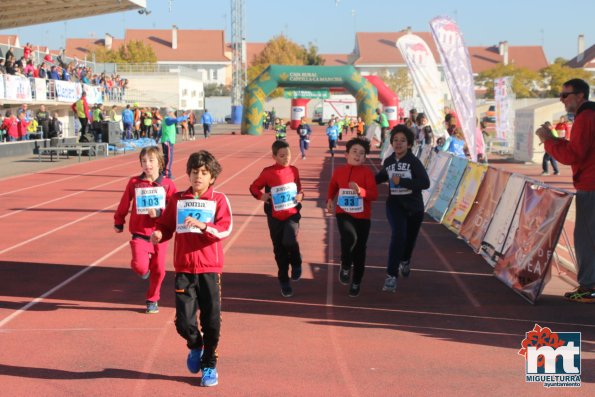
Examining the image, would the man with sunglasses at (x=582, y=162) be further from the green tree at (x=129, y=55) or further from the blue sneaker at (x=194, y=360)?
the green tree at (x=129, y=55)

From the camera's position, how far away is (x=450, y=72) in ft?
55.2

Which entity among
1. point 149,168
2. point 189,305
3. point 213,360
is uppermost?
point 149,168

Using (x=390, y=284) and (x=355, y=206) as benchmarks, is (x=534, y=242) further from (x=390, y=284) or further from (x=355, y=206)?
(x=355, y=206)

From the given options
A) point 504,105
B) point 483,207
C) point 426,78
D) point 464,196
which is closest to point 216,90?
point 504,105

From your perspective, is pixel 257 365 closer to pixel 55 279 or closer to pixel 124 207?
pixel 124 207

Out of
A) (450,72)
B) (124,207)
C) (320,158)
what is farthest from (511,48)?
(124,207)

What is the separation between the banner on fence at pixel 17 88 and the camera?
3238 centimetres

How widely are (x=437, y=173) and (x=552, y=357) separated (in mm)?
10205

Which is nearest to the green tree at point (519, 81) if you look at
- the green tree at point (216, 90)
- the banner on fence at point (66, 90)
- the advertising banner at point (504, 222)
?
the green tree at point (216, 90)

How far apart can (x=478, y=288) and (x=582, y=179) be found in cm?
162

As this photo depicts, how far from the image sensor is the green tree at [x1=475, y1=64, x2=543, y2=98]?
109250mm

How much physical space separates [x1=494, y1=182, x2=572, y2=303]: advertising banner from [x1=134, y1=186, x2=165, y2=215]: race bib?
12.1ft

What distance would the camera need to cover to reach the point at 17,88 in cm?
3362

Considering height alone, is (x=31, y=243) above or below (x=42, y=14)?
below
